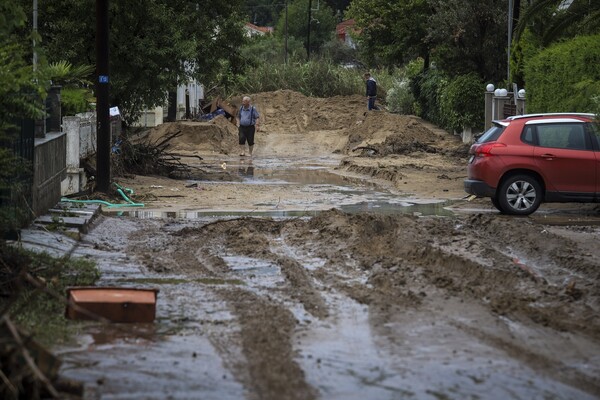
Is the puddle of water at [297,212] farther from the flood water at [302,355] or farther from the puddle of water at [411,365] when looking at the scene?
the puddle of water at [411,365]

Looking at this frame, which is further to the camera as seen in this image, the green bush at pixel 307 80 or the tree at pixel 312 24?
the tree at pixel 312 24

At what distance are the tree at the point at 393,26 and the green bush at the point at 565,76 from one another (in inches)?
738

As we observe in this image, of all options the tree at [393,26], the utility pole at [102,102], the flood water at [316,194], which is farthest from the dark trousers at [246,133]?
the utility pole at [102,102]

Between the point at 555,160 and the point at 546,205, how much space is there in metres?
2.37

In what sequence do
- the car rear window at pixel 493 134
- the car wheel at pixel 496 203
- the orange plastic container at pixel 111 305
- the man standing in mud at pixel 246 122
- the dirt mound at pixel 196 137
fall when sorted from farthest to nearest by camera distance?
1. the dirt mound at pixel 196 137
2. the man standing in mud at pixel 246 122
3. the car rear window at pixel 493 134
4. the car wheel at pixel 496 203
5. the orange plastic container at pixel 111 305

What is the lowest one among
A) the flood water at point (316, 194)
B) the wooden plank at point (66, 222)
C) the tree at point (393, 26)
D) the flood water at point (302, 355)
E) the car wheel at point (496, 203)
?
the flood water at point (316, 194)

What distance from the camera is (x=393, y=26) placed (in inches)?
1809

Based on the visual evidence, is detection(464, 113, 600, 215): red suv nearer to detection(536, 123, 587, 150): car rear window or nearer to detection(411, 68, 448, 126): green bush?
detection(536, 123, 587, 150): car rear window

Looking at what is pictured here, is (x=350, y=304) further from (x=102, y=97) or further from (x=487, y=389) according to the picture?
(x=102, y=97)

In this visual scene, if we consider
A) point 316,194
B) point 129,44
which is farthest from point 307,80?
point 316,194

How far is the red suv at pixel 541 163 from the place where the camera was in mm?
17484

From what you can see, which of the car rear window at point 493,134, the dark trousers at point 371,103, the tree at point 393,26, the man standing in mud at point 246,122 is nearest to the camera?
the car rear window at point 493,134

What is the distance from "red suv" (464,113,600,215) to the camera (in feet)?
57.4

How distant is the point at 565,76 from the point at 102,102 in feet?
33.5
